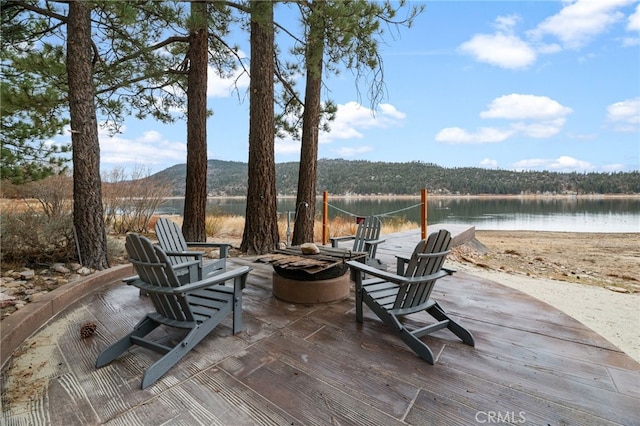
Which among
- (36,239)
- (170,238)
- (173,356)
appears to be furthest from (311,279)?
(36,239)

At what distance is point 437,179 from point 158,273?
134ft

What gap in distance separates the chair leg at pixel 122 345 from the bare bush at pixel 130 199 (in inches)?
267

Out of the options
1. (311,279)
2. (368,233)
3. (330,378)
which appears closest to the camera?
(330,378)

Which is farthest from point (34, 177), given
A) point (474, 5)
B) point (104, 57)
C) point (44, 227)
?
point (474, 5)

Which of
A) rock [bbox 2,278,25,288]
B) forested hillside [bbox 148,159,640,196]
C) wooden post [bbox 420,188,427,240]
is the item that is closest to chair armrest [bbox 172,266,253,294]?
rock [bbox 2,278,25,288]

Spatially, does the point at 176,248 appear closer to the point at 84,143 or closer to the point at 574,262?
the point at 84,143

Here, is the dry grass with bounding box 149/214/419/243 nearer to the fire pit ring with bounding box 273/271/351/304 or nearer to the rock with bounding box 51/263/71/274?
the rock with bounding box 51/263/71/274

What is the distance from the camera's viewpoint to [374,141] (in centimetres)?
3070

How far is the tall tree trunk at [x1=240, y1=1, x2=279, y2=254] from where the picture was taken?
489cm

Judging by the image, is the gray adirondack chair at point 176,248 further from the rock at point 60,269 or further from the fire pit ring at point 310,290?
the rock at point 60,269

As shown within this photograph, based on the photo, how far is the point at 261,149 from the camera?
16.3 feet

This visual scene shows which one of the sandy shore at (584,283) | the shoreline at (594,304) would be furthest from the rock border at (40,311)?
the sandy shore at (584,283)

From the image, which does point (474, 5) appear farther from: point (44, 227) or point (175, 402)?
point (44, 227)

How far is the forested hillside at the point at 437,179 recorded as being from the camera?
37.1 m
